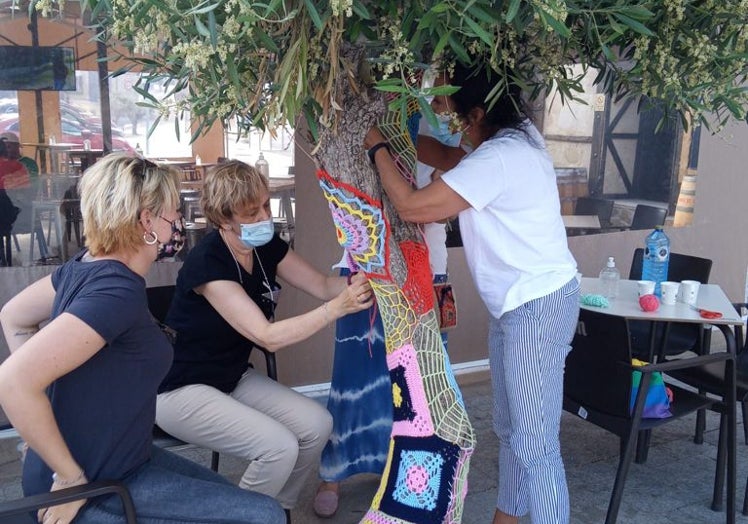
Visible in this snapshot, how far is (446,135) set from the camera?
8.30 ft

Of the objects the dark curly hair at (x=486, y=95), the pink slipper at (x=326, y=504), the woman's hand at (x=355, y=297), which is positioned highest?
the dark curly hair at (x=486, y=95)

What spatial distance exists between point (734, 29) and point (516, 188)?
0.70 meters

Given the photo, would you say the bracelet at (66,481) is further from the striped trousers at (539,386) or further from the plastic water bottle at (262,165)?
the plastic water bottle at (262,165)

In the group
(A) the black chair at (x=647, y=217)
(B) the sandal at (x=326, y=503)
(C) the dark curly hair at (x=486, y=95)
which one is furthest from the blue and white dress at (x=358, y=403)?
(A) the black chair at (x=647, y=217)

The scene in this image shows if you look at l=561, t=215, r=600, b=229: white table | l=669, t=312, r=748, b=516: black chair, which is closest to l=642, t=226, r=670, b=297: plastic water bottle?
l=669, t=312, r=748, b=516: black chair

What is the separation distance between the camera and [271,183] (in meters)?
3.81

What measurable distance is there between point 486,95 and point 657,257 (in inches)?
81.9

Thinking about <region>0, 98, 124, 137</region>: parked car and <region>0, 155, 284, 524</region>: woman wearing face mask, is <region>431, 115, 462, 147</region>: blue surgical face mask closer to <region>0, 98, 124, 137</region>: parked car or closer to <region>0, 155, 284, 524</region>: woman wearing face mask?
<region>0, 155, 284, 524</region>: woman wearing face mask

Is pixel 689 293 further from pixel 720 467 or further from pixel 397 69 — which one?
pixel 397 69

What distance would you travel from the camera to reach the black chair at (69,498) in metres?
1.67

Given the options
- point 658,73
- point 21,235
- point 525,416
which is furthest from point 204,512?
point 21,235

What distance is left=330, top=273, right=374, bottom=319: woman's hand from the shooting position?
7.27ft

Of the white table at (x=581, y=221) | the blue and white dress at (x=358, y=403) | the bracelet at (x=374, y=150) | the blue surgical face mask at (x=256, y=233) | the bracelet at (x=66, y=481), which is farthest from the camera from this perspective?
the white table at (x=581, y=221)

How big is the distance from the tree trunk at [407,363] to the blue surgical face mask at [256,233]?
1.73ft
